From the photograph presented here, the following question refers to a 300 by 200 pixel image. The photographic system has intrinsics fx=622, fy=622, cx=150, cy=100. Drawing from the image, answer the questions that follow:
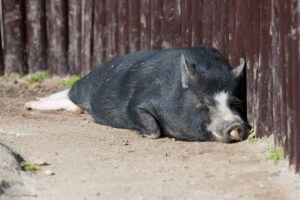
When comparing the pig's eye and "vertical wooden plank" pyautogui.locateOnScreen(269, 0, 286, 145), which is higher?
"vertical wooden plank" pyautogui.locateOnScreen(269, 0, 286, 145)

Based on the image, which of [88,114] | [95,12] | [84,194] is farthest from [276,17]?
[95,12]

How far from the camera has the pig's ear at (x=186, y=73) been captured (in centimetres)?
546

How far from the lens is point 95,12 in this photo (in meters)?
8.08

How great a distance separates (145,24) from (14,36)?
2333mm

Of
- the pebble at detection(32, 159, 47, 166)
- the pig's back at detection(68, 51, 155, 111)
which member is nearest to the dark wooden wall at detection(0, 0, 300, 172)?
the pig's back at detection(68, 51, 155, 111)

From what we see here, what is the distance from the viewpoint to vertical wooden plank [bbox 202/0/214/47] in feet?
20.0

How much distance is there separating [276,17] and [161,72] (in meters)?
1.65

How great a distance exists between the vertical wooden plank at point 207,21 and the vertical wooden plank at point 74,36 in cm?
260

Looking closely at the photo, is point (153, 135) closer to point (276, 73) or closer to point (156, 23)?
point (276, 73)

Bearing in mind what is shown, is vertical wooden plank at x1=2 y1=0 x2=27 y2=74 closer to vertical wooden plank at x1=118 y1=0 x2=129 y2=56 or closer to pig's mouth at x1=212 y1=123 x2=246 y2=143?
vertical wooden plank at x1=118 y1=0 x2=129 y2=56

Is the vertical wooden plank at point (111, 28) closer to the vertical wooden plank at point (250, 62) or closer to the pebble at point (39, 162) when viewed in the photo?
the vertical wooden plank at point (250, 62)

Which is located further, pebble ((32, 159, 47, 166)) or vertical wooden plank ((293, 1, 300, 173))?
pebble ((32, 159, 47, 166))

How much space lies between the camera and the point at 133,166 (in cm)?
441

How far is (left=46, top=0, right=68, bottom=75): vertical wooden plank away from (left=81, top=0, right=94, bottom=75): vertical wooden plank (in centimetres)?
33
